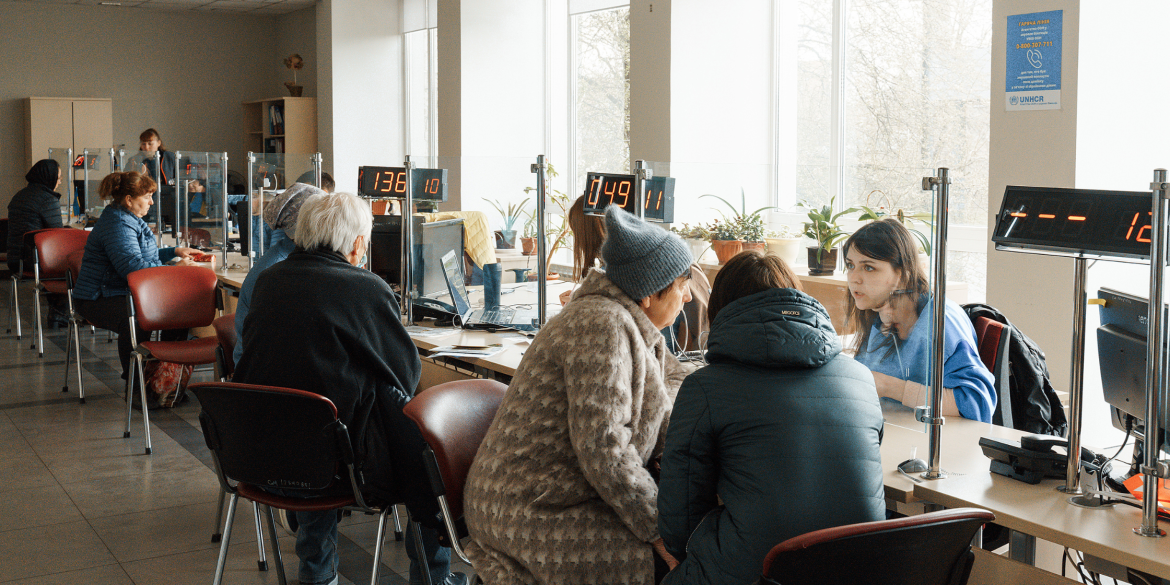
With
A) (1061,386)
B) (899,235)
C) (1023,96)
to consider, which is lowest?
(1061,386)

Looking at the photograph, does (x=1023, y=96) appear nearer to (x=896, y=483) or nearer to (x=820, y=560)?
(x=896, y=483)

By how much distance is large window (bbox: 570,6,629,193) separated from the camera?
23.0 feet

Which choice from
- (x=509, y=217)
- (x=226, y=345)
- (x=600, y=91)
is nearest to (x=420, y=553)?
(x=226, y=345)

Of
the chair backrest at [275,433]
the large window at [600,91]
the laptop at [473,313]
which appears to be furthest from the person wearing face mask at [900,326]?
the large window at [600,91]

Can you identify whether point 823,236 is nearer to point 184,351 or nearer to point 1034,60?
point 1034,60

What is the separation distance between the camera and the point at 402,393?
259 cm

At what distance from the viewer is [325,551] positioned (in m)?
2.82

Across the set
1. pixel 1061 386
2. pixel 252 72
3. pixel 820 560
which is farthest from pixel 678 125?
pixel 252 72

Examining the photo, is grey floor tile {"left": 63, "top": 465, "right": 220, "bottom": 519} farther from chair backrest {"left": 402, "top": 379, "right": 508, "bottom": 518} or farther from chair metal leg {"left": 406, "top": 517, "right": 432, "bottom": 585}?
chair backrest {"left": 402, "top": 379, "right": 508, "bottom": 518}

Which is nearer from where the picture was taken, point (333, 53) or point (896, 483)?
point (896, 483)

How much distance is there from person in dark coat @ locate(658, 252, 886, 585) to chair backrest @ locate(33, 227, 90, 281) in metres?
5.53

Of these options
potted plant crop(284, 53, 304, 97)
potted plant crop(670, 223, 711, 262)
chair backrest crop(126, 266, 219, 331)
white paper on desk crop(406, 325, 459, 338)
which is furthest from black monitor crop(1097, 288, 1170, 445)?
potted plant crop(284, 53, 304, 97)

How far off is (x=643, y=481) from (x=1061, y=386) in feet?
8.31

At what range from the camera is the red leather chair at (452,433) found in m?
2.06
